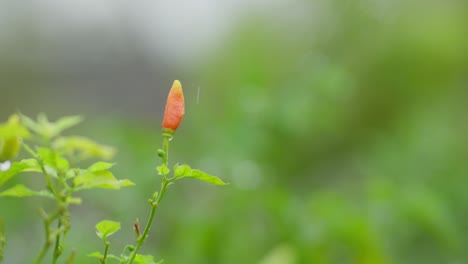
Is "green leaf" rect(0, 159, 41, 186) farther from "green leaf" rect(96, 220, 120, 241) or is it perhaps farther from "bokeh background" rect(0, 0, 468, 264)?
"bokeh background" rect(0, 0, 468, 264)

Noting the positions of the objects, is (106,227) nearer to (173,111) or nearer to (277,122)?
(173,111)

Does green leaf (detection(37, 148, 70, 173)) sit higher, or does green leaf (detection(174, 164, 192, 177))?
green leaf (detection(37, 148, 70, 173))

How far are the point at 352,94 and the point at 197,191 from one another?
0.71 meters

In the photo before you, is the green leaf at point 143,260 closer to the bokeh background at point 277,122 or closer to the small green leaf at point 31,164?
the small green leaf at point 31,164

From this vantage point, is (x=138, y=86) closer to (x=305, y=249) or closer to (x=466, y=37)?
(x=466, y=37)

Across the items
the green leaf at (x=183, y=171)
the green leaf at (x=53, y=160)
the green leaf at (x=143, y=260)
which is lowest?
the green leaf at (x=143, y=260)

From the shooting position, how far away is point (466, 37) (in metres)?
3.00

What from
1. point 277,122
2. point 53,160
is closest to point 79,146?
point 53,160

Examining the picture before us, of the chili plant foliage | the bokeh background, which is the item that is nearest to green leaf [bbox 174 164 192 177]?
the chili plant foliage

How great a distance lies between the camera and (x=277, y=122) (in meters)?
1.90

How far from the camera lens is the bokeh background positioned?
1595 mm

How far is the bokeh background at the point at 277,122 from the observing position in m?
1.59

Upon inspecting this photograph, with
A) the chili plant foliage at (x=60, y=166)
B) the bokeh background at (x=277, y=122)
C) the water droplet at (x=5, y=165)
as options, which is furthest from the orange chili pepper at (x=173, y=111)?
the bokeh background at (x=277, y=122)

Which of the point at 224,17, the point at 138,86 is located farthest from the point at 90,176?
the point at 138,86
